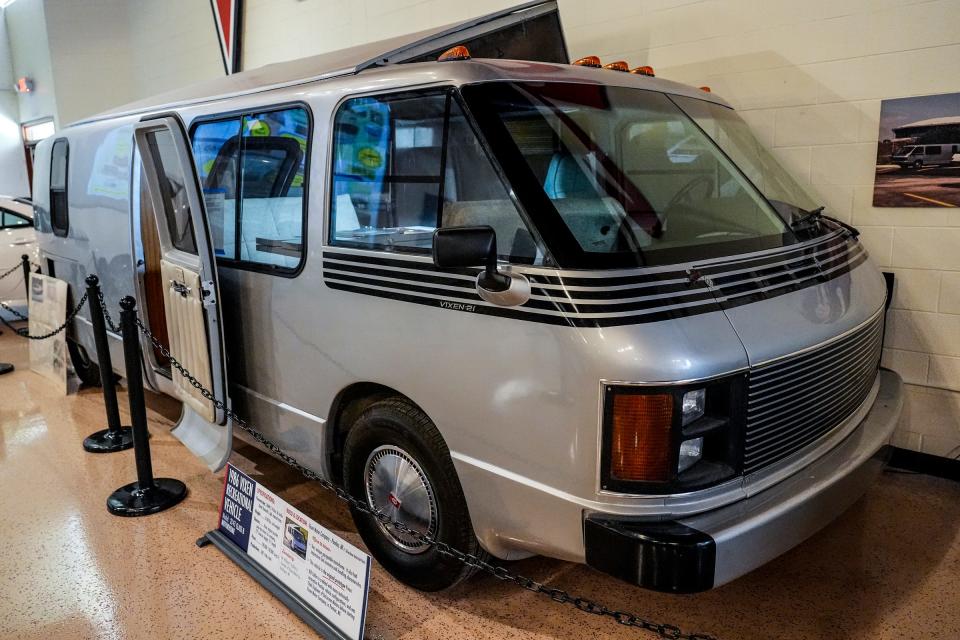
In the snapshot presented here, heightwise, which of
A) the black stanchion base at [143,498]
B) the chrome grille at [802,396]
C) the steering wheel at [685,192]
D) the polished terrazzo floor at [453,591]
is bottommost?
the polished terrazzo floor at [453,591]

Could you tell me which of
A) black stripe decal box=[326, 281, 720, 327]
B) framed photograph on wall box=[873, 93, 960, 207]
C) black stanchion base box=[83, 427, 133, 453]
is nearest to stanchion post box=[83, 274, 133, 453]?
black stanchion base box=[83, 427, 133, 453]

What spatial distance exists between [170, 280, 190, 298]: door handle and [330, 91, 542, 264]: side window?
1.10 metres

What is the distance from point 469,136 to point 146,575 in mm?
2414

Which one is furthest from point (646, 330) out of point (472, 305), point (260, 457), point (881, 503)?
point (260, 457)

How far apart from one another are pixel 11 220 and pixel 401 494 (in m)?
8.05

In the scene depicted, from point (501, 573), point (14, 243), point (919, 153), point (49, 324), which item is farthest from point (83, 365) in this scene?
point (919, 153)

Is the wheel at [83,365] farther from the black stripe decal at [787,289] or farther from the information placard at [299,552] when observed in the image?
the black stripe decal at [787,289]

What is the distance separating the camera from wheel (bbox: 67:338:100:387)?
5793mm

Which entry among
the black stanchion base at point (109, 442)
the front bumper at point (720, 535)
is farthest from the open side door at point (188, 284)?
the front bumper at point (720, 535)

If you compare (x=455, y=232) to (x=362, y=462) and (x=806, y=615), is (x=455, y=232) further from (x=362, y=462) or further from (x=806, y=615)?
(x=806, y=615)

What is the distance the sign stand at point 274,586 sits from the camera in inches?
103

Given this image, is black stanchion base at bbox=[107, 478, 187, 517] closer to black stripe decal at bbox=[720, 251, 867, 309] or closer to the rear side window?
the rear side window

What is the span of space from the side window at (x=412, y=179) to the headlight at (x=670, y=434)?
57 cm

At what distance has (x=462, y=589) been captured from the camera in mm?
2959
